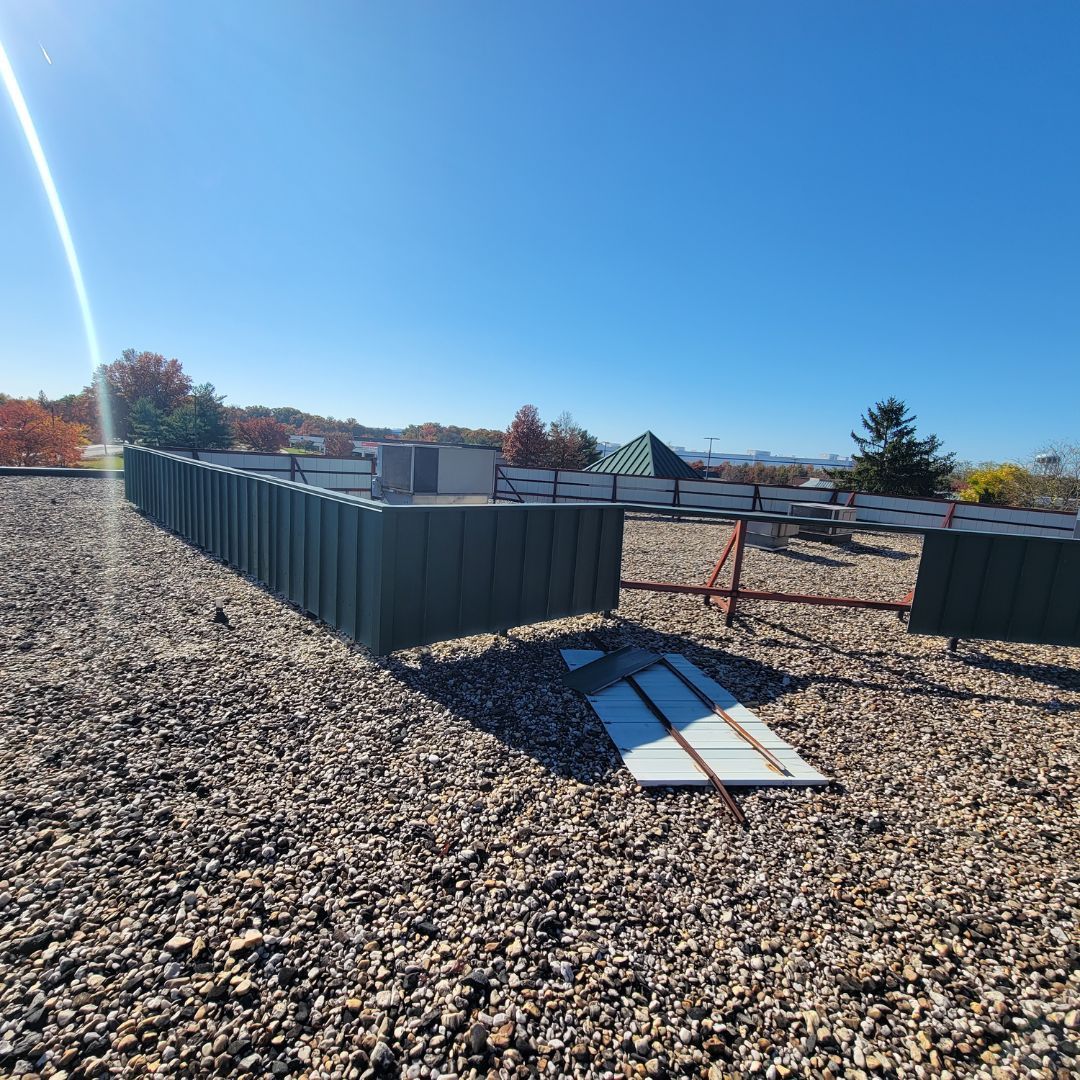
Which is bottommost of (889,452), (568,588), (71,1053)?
(71,1053)

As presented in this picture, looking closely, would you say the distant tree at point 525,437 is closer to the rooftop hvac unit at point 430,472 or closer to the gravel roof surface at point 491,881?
the rooftop hvac unit at point 430,472

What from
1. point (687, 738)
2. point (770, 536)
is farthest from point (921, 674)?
point (770, 536)

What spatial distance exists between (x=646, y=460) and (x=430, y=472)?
11.8 meters

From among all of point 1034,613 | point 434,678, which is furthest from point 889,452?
point 434,678

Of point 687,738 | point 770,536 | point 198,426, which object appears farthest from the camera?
point 198,426

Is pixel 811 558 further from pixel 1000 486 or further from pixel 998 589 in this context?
pixel 1000 486

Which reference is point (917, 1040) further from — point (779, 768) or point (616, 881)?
point (779, 768)

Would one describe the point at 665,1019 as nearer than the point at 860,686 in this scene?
Yes

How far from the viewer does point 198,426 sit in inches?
1548

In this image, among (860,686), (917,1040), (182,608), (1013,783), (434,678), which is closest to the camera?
(917,1040)

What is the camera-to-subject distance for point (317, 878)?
3.06 meters

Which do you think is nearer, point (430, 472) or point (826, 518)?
point (826, 518)

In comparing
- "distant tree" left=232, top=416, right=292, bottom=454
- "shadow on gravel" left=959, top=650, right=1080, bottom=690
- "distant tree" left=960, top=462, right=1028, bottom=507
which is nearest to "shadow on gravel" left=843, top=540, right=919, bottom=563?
"shadow on gravel" left=959, top=650, right=1080, bottom=690

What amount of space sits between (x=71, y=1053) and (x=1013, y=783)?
238 inches
